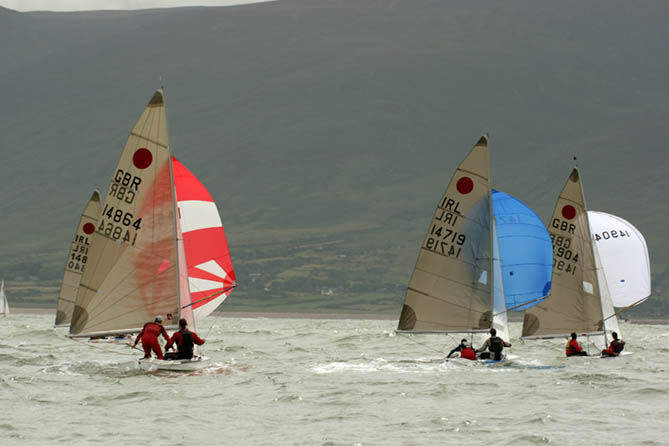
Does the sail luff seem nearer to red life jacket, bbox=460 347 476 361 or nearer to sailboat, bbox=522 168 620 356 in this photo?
sailboat, bbox=522 168 620 356

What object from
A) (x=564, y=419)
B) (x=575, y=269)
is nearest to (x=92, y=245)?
(x=564, y=419)

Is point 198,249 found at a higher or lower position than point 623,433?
higher

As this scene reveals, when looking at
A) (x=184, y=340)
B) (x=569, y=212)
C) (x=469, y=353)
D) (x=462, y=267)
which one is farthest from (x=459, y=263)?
(x=184, y=340)

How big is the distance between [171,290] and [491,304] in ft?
38.8

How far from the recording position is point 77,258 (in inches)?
2381

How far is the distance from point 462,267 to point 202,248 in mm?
9923

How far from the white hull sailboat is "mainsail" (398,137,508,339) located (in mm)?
6827

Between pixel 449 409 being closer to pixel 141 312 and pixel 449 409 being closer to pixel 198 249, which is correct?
pixel 141 312

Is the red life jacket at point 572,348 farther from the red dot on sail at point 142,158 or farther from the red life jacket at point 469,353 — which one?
the red dot on sail at point 142,158

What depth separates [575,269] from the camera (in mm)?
50188

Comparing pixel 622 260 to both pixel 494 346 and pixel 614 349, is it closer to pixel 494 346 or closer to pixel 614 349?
pixel 614 349

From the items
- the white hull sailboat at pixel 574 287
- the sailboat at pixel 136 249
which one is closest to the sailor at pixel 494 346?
the white hull sailboat at pixel 574 287

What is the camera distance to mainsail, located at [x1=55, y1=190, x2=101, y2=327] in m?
59.0

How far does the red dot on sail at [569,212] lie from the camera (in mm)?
50406
